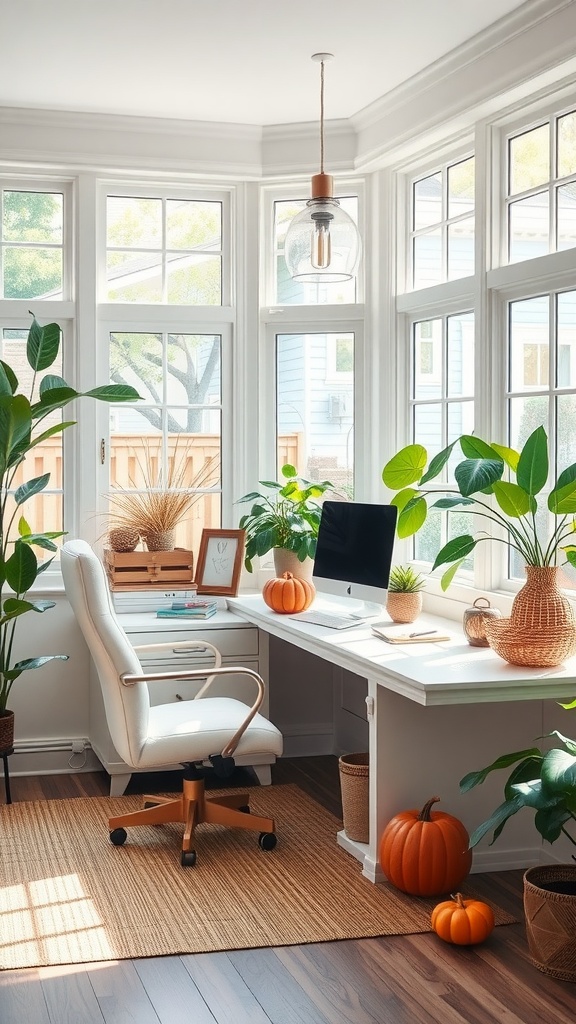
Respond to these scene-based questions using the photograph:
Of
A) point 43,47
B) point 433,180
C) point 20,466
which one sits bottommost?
point 20,466

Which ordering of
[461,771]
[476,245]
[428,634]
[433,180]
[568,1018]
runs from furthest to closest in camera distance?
1. [433,180]
2. [476,245]
3. [428,634]
4. [461,771]
5. [568,1018]

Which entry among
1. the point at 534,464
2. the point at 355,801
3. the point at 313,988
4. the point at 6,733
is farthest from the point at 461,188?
the point at 313,988

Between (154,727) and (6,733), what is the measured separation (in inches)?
36.6

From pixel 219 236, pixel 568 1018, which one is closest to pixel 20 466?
pixel 219 236

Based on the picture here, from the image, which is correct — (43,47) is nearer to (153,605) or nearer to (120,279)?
(120,279)

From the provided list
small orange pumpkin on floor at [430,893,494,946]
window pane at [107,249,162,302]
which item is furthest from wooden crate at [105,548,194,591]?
small orange pumpkin on floor at [430,893,494,946]

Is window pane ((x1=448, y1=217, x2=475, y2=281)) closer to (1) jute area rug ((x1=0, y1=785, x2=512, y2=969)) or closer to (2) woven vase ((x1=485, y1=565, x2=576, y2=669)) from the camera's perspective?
(2) woven vase ((x1=485, y1=565, x2=576, y2=669))

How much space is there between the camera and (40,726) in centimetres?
508

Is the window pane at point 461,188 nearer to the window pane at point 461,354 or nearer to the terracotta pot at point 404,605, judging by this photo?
the window pane at point 461,354

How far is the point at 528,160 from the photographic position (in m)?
4.16

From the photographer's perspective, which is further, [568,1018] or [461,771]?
[461,771]

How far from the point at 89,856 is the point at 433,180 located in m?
3.08

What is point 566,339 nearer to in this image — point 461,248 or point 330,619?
point 461,248

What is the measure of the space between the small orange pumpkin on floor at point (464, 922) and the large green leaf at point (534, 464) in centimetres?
122
